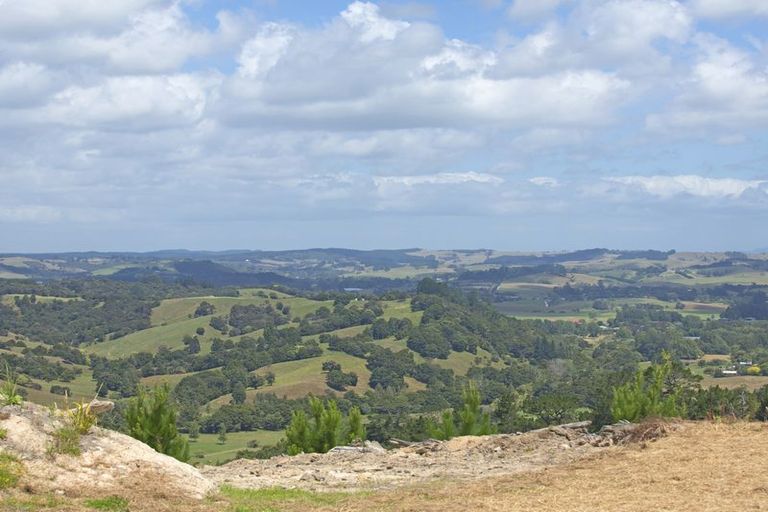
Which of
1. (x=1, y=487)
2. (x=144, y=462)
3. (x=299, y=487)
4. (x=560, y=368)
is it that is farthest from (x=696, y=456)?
(x=560, y=368)

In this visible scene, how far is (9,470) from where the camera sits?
52.5 ft

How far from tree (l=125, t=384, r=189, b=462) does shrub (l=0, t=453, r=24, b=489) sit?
1364cm

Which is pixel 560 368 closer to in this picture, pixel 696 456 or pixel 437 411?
pixel 437 411

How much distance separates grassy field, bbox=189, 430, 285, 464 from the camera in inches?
4613

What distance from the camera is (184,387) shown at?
180m

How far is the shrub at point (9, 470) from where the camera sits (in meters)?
15.6

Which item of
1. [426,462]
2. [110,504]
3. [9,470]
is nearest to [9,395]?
[9,470]

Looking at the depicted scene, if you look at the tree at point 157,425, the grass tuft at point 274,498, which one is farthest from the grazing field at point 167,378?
the grass tuft at point 274,498

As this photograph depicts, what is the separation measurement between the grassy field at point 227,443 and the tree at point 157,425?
265 feet

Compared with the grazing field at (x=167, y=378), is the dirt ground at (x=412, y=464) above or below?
above

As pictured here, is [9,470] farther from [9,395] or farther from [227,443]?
[227,443]

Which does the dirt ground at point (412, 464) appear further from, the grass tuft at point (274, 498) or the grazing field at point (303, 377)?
the grazing field at point (303, 377)

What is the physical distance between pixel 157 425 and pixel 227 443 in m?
107

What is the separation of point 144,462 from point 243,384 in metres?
168
